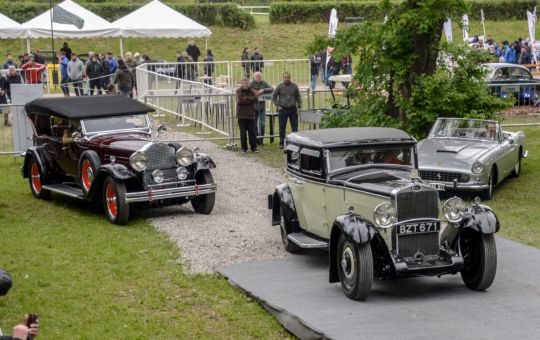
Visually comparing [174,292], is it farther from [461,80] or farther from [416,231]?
[461,80]

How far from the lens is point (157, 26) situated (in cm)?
3116

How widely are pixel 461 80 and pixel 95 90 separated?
14264 mm

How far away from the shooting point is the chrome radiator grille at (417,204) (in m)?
8.97

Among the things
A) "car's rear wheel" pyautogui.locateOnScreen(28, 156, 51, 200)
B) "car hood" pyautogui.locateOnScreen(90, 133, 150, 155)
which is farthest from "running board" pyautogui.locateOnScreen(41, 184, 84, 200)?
"car hood" pyautogui.locateOnScreen(90, 133, 150, 155)

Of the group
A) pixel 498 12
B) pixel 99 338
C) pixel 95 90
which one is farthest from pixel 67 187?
pixel 498 12

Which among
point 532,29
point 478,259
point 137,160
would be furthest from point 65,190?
point 532,29

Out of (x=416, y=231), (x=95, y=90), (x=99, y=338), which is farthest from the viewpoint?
(x=95, y=90)

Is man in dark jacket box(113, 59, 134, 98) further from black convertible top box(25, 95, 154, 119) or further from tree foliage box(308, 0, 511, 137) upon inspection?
black convertible top box(25, 95, 154, 119)

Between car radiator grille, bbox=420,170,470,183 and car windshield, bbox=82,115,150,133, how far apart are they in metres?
4.74

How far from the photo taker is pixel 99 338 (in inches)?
324

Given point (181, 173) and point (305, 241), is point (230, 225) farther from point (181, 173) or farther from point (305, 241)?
point (305, 241)

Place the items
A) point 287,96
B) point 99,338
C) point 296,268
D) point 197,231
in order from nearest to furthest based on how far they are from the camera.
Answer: point 99,338, point 296,268, point 197,231, point 287,96

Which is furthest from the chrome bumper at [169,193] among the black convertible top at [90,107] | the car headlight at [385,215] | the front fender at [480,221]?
the front fender at [480,221]

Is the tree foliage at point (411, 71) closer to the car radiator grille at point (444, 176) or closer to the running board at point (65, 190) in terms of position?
the car radiator grille at point (444, 176)
